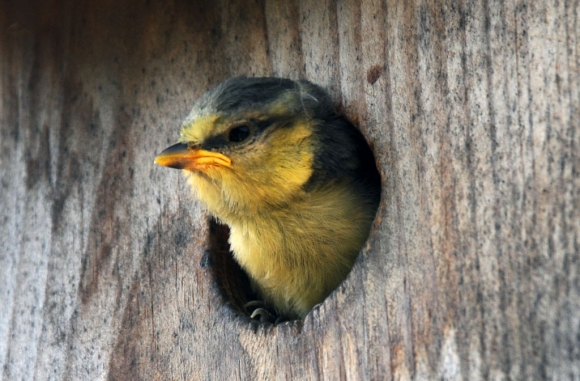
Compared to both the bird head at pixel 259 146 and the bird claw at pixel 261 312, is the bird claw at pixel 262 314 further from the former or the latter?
the bird head at pixel 259 146

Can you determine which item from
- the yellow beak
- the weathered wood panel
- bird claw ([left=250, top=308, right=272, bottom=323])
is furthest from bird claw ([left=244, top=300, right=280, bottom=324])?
the yellow beak

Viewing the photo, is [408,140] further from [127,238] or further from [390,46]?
[127,238]

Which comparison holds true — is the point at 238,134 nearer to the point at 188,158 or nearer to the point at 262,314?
the point at 188,158

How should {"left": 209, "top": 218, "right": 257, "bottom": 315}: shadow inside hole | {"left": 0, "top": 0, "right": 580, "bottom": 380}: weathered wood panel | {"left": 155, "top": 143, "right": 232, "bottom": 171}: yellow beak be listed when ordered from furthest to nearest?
{"left": 209, "top": 218, "right": 257, "bottom": 315}: shadow inside hole → {"left": 155, "top": 143, "right": 232, "bottom": 171}: yellow beak → {"left": 0, "top": 0, "right": 580, "bottom": 380}: weathered wood panel

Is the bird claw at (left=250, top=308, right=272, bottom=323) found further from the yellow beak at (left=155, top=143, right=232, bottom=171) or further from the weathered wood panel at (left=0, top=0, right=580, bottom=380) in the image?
the yellow beak at (left=155, top=143, right=232, bottom=171)

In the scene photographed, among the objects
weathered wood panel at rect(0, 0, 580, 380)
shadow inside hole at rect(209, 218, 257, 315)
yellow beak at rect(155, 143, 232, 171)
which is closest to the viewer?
weathered wood panel at rect(0, 0, 580, 380)

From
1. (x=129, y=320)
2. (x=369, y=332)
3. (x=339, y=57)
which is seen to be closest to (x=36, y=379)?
(x=129, y=320)
